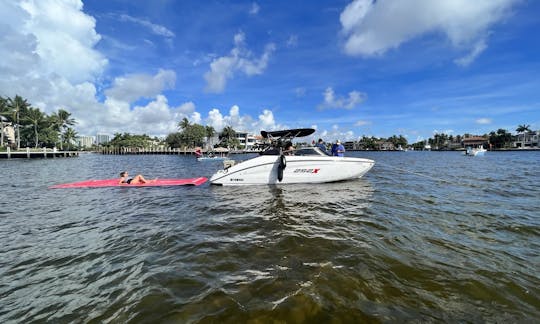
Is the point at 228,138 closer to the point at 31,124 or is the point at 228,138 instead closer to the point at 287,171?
the point at 31,124

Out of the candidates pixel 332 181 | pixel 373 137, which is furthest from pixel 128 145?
pixel 373 137

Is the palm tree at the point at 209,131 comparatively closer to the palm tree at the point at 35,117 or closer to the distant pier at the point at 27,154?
the distant pier at the point at 27,154

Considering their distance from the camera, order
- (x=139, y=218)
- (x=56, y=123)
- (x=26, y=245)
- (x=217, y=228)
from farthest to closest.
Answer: (x=56, y=123), (x=139, y=218), (x=217, y=228), (x=26, y=245)

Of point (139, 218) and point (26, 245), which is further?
point (139, 218)

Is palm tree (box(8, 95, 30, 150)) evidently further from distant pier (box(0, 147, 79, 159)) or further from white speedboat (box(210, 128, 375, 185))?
white speedboat (box(210, 128, 375, 185))

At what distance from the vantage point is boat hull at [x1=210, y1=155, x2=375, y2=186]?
38.6 ft

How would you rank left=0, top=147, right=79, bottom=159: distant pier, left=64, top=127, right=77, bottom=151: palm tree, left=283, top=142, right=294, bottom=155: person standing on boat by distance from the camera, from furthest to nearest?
1. left=64, top=127, right=77, bottom=151: palm tree
2. left=0, top=147, right=79, bottom=159: distant pier
3. left=283, top=142, right=294, bottom=155: person standing on boat

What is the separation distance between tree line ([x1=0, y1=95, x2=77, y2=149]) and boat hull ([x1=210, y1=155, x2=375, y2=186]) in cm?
8757

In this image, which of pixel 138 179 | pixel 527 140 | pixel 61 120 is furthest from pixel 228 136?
pixel 527 140

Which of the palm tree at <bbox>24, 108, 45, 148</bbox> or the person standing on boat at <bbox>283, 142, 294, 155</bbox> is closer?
the person standing on boat at <bbox>283, 142, 294, 155</bbox>

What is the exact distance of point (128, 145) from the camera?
120688mm

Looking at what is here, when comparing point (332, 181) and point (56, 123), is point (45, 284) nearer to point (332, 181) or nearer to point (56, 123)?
point (332, 181)

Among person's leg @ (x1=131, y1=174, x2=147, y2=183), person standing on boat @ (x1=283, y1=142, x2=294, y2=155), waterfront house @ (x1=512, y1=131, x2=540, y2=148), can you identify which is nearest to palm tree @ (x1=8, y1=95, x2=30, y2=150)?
person's leg @ (x1=131, y1=174, x2=147, y2=183)

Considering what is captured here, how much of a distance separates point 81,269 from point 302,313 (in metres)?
3.93
